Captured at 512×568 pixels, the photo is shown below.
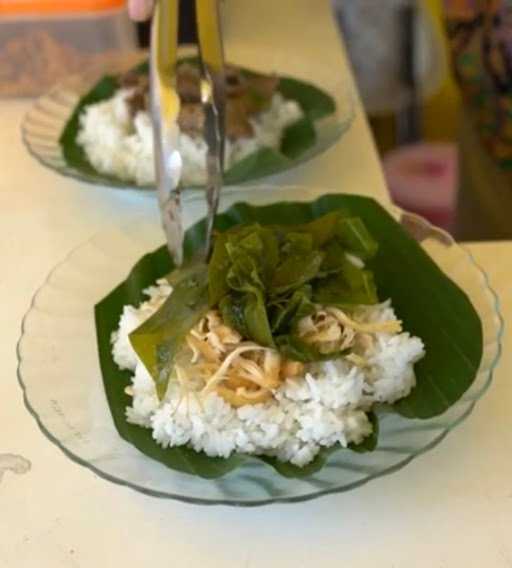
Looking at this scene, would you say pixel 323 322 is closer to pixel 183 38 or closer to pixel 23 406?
pixel 23 406

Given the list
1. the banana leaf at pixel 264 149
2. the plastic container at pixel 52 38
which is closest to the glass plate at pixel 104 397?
the banana leaf at pixel 264 149

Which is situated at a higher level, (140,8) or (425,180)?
(140,8)

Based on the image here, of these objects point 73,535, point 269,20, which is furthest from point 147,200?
point 269,20

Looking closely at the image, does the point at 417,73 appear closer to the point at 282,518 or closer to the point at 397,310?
the point at 397,310

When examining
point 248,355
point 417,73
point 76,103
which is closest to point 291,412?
point 248,355

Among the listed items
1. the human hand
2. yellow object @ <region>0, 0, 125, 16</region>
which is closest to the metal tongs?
the human hand
